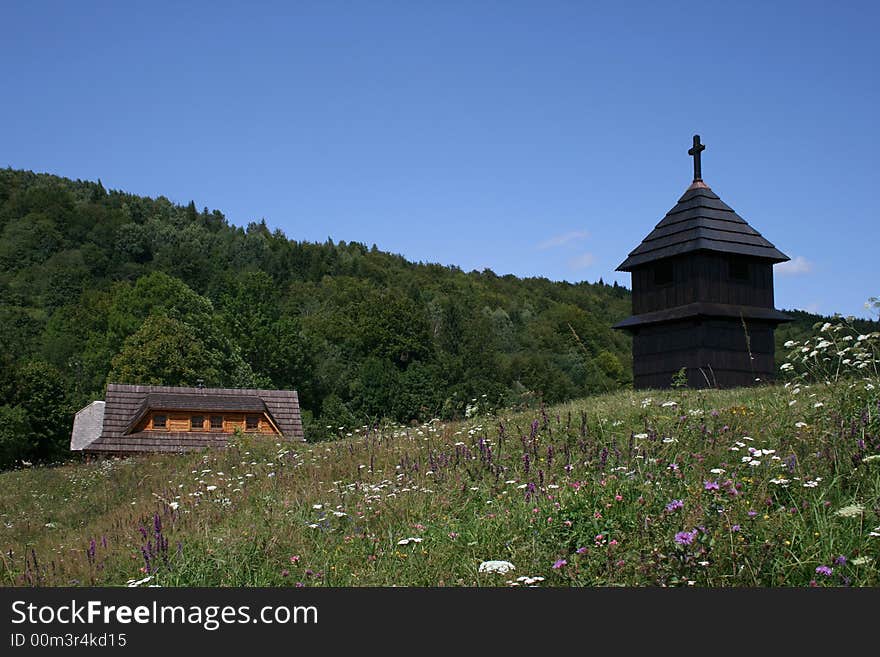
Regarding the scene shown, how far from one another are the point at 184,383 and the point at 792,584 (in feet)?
165

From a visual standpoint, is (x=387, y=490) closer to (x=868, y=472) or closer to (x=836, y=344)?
(x=868, y=472)

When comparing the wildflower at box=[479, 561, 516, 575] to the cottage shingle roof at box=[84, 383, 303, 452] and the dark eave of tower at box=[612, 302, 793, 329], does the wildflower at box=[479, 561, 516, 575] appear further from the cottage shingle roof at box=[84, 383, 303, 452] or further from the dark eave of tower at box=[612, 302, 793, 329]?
the cottage shingle roof at box=[84, 383, 303, 452]

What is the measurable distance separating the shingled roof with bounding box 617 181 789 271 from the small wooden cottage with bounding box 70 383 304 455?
2022cm

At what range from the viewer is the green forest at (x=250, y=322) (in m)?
53.1

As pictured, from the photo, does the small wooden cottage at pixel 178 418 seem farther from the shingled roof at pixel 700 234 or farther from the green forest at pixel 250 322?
→ the shingled roof at pixel 700 234

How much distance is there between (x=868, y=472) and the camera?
7.68m

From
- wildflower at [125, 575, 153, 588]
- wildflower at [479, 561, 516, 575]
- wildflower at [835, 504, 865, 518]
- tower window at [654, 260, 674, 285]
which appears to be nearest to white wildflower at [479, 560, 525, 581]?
wildflower at [479, 561, 516, 575]

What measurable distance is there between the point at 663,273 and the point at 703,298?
184cm

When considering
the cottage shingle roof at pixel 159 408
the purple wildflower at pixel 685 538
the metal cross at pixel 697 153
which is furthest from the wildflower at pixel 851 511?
the cottage shingle roof at pixel 159 408

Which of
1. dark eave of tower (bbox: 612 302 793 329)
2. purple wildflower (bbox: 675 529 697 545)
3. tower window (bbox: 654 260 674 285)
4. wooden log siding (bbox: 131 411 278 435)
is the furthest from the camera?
wooden log siding (bbox: 131 411 278 435)

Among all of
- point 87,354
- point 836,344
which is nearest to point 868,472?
point 836,344

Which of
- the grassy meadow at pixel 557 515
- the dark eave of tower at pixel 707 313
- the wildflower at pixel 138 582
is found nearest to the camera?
the grassy meadow at pixel 557 515

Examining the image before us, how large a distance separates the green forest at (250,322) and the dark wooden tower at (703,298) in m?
16.7

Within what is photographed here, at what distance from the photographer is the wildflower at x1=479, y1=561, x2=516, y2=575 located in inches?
246
